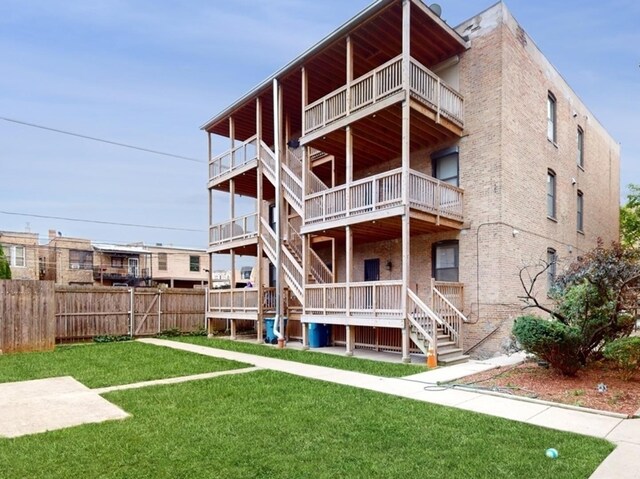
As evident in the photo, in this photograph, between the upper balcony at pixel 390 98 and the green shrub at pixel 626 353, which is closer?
the green shrub at pixel 626 353

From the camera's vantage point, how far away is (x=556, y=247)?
51.2 ft

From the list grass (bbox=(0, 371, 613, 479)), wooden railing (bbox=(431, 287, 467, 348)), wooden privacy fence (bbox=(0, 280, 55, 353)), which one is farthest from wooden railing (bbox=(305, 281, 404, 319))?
wooden privacy fence (bbox=(0, 280, 55, 353))

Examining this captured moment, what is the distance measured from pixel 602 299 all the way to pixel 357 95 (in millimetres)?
8441

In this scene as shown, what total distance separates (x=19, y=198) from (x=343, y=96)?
3640 centimetres

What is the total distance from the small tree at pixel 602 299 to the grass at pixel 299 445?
3.50 metres

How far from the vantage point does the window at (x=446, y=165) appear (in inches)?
529

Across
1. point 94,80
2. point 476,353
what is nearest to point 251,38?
point 94,80

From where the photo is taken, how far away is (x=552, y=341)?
25.5 feet

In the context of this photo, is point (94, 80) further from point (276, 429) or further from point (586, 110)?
point (586, 110)

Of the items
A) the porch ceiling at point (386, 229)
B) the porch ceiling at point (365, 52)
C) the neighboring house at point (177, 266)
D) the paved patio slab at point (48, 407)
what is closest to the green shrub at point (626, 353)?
the porch ceiling at point (386, 229)

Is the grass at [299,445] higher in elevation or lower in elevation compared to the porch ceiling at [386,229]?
lower

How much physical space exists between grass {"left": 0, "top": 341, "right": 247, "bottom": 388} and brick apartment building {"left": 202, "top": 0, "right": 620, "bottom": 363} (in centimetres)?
405

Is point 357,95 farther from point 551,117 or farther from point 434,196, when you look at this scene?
point 551,117

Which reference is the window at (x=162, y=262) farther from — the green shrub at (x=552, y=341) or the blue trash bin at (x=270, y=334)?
the green shrub at (x=552, y=341)
